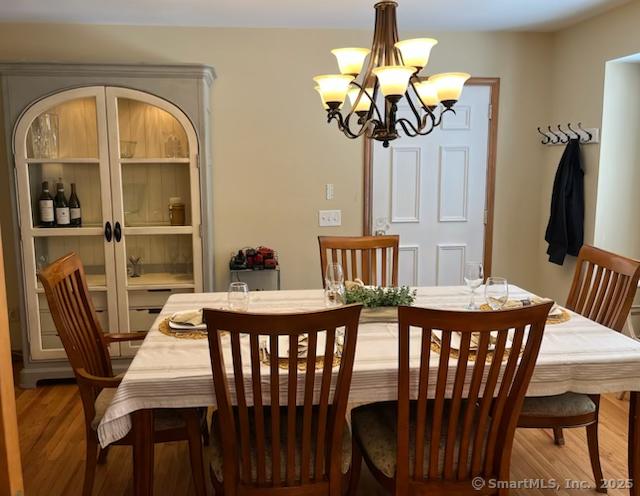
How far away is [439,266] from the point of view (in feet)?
13.1

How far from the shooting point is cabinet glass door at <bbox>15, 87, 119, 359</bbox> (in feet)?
10.5

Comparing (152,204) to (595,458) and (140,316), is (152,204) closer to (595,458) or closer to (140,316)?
(140,316)

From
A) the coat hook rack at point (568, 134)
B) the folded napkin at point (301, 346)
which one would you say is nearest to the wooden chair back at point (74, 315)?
the folded napkin at point (301, 346)

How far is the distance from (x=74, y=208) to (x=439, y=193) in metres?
2.43

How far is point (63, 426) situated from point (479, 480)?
7.19 ft

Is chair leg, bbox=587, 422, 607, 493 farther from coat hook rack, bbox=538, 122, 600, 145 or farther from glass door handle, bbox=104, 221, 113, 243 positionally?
glass door handle, bbox=104, 221, 113, 243

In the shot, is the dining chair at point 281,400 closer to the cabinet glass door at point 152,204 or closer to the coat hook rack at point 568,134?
the cabinet glass door at point 152,204

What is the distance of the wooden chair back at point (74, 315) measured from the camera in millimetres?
1930

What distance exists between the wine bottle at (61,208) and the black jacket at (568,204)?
124 inches

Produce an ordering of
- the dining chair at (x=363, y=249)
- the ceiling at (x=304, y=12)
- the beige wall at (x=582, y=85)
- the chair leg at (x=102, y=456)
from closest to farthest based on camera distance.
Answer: the chair leg at (x=102, y=456), the dining chair at (x=363, y=249), the ceiling at (x=304, y=12), the beige wall at (x=582, y=85)

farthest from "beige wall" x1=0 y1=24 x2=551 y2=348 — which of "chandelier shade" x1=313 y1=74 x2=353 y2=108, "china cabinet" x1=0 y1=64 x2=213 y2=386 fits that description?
"chandelier shade" x1=313 y1=74 x2=353 y2=108

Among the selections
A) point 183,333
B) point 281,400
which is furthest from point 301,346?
point 183,333

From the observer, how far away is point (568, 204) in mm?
3615

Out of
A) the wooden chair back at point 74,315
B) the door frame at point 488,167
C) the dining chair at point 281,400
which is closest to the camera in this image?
the dining chair at point 281,400
